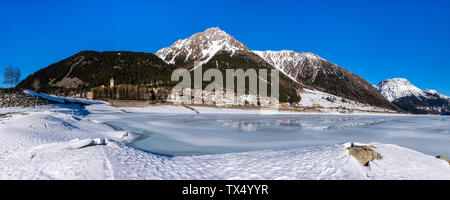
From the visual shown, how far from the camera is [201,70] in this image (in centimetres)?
15662

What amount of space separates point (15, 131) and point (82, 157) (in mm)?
8670

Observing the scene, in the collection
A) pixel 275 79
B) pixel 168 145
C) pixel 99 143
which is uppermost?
pixel 275 79

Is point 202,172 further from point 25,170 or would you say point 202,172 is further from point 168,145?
point 168,145

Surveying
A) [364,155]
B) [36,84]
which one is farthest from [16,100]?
[36,84]

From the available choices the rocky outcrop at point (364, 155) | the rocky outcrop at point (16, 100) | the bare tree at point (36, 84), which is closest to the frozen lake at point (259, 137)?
the rocky outcrop at point (364, 155)

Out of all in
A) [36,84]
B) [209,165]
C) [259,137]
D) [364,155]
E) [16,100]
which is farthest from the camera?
[36,84]

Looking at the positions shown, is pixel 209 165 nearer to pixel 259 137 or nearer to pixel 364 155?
pixel 364 155

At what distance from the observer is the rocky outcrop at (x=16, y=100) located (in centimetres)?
3659

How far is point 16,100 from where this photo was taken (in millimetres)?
38406

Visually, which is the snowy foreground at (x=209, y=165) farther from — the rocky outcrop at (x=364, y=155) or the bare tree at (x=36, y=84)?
the bare tree at (x=36, y=84)

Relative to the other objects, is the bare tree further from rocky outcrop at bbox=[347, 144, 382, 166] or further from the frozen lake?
rocky outcrop at bbox=[347, 144, 382, 166]
